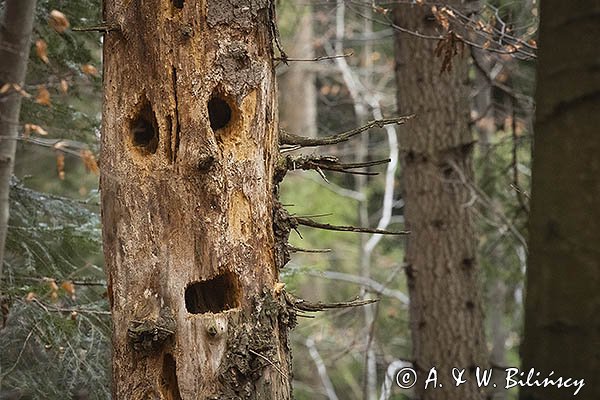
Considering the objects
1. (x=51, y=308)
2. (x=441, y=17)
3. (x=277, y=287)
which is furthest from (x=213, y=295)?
(x=441, y=17)

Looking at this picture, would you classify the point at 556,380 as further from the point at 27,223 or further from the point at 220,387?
the point at 27,223

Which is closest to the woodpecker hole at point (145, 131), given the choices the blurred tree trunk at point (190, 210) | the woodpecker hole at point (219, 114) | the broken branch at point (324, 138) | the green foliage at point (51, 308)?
the blurred tree trunk at point (190, 210)

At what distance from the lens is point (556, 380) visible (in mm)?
2070

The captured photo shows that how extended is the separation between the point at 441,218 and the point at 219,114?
3540 millimetres

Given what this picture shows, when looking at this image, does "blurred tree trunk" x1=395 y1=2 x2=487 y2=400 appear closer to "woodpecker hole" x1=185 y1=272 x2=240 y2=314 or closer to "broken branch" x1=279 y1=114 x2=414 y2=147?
"broken branch" x1=279 y1=114 x2=414 y2=147

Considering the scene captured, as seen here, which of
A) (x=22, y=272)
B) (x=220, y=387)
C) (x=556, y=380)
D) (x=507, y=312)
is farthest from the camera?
(x=507, y=312)

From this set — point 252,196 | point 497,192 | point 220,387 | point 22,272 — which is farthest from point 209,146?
point 497,192

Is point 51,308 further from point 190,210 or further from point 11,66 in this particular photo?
point 190,210

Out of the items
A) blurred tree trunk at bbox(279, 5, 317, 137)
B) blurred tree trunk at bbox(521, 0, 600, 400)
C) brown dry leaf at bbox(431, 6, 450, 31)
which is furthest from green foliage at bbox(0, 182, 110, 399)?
blurred tree trunk at bbox(279, 5, 317, 137)

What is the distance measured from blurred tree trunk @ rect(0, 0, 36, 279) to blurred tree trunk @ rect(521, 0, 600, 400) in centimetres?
415

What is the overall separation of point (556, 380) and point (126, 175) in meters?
2.26

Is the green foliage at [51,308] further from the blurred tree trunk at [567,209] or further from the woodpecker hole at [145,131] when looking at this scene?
the blurred tree trunk at [567,209]

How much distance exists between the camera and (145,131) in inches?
151

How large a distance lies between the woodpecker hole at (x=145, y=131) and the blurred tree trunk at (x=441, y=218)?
3.50m
